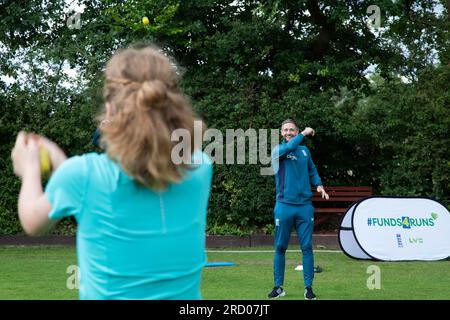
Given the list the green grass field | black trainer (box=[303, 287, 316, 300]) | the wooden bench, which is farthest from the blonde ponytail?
the wooden bench

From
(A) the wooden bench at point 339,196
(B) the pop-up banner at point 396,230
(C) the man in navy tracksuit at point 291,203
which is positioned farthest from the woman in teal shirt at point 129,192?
(A) the wooden bench at point 339,196

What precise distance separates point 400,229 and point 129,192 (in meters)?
11.0

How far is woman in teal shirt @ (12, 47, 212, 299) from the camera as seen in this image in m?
2.35

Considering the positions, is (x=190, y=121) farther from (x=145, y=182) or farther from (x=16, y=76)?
(x=16, y=76)

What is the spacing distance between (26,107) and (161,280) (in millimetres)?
15285

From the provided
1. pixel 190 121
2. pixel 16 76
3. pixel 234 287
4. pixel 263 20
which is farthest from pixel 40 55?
pixel 190 121

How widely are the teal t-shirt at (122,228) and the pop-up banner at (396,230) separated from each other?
10534 mm

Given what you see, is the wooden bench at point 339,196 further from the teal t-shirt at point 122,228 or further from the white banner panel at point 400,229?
the teal t-shirt at point 122,228

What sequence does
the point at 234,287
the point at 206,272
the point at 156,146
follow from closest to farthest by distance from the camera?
the point at 156,146 < the point at 234,287 < the point at 206,272

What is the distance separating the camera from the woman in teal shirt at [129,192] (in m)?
2.35

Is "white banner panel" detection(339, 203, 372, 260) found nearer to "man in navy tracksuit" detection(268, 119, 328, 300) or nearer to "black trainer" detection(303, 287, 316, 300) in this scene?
"man in navy tracksuit" detection(268, 119, 328, 300)

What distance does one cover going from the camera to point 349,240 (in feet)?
43.1

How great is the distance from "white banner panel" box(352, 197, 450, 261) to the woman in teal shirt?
10568 mm

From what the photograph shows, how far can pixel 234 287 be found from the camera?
955 cm
